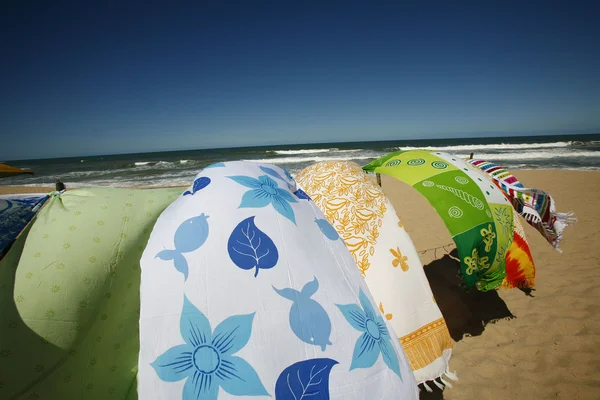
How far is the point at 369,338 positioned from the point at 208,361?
0.48 m

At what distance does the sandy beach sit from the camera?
217cm

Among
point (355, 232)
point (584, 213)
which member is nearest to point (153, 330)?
point (355, 232)

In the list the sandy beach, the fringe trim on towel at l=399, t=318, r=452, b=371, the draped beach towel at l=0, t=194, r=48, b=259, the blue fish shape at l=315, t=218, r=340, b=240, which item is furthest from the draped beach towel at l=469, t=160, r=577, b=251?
the draped beach towel at l=0, t=194, r=48, b=259

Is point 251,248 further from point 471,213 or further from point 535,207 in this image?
point 535,207

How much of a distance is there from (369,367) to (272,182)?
75 cm

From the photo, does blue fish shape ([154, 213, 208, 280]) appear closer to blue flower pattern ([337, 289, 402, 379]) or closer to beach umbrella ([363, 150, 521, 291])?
blue flower pattern ([337, 289, 402, 379])

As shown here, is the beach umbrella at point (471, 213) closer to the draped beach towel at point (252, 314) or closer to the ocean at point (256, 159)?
the draped beach towel at point (252, 314)

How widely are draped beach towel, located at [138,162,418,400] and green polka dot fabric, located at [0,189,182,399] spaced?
0.22m

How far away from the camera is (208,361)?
2.34 feet

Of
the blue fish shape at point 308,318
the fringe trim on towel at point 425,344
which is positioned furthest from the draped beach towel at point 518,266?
the blue fish shape at point 308,318

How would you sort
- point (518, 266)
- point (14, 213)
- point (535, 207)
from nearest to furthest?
point (14, 213) < point (518, 266) < point (535, 207)

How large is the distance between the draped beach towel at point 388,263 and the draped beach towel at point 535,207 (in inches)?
44.4

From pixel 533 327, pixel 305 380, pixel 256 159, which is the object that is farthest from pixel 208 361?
pixel 256 159

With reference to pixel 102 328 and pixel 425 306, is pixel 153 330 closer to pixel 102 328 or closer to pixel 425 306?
pixel 102 328
